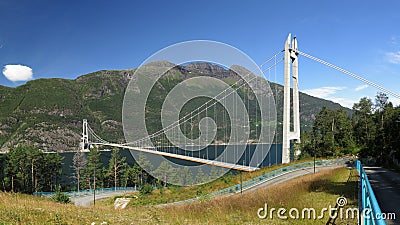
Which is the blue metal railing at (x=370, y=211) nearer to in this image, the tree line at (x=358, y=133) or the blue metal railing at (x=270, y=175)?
the blue metal railing at (x=270, y=175)

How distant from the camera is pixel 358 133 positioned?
57344 mm

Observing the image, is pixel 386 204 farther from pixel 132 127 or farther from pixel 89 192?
pixel 89 192

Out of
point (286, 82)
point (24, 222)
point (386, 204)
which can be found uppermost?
point (286, 82)

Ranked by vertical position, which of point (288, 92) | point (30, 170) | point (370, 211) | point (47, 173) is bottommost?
point (47, 173)

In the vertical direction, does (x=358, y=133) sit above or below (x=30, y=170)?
above

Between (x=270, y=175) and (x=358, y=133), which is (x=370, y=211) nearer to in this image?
(x=270, y=175)

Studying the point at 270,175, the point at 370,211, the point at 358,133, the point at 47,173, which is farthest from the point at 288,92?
the point at 47,173

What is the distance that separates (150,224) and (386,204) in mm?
8083

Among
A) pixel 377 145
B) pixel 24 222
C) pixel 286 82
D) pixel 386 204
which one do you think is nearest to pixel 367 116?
pixel 377 145

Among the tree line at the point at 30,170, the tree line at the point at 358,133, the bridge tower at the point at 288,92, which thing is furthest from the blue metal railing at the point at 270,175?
the tree line at the point at 30,170

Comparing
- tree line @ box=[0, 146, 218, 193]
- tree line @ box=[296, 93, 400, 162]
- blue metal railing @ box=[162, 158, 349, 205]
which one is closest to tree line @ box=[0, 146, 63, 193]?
tree line @ box=[0, 146, 218, 193]

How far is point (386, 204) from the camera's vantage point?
35.2 ft

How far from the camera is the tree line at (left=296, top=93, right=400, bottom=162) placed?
4462cm

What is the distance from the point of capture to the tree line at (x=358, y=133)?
44625 mm
